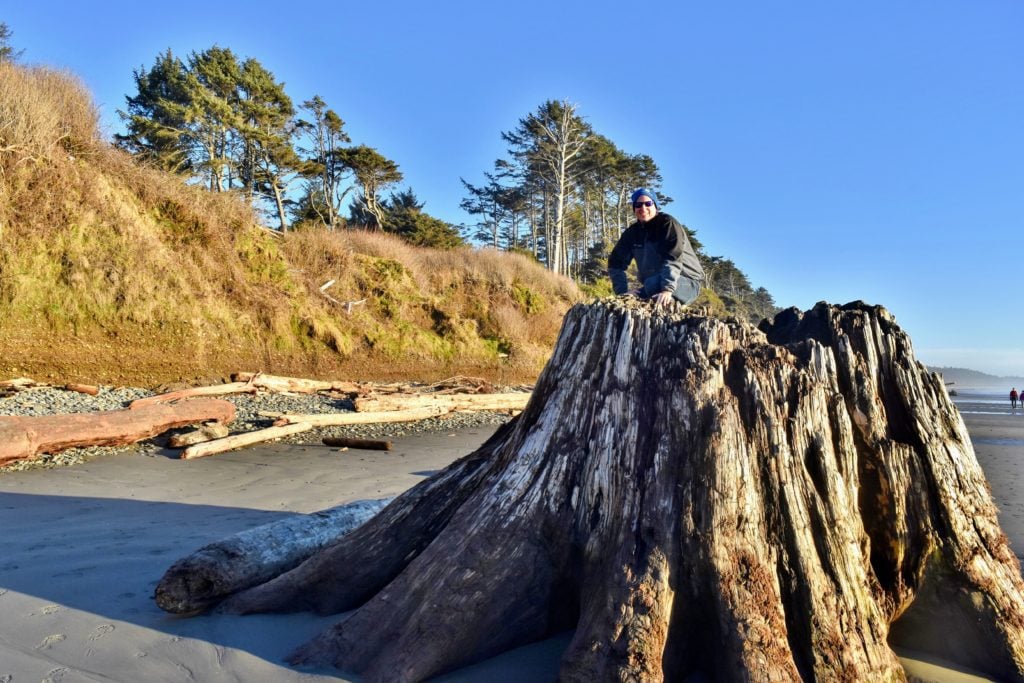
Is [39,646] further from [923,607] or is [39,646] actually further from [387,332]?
[387,332]

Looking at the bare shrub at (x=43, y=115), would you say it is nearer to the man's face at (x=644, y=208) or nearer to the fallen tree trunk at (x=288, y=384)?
the fallen tree trunk at (x=288, y=384)

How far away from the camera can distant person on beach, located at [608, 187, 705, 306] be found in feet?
14.4

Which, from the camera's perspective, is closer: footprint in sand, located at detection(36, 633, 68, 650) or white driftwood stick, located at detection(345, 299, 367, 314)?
footprint in sand, located at detection(36, 633, 68, 650)

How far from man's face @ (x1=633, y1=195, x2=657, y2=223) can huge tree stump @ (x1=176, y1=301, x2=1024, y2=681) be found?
6.11 ft

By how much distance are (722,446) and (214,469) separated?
7.34m

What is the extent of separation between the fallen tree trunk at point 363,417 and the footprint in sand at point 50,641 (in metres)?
7.92

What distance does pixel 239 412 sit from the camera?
1195 cm

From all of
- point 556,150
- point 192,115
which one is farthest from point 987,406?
point 192,115

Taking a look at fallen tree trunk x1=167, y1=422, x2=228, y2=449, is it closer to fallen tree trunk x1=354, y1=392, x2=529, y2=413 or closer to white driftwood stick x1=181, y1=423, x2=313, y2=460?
white driftwood stick x1=181, y1=423, x2=313, y2=460

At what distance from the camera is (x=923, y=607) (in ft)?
9.36

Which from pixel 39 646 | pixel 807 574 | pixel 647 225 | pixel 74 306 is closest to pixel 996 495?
pixel 647 225

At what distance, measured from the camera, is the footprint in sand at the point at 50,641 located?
2904 millimetres

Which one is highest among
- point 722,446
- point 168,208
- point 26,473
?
point 168,208

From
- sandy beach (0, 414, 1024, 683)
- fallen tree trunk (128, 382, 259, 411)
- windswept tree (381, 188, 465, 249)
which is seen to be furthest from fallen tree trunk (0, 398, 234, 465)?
windswept tree (381, 188, 465, 249)
